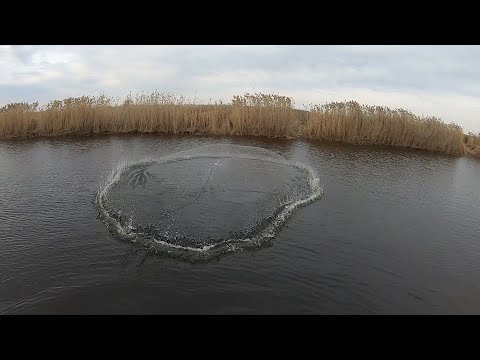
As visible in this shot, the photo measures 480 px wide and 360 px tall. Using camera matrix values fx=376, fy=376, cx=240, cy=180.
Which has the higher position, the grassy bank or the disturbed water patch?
the grassy bank

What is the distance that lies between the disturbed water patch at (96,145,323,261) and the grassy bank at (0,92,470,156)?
23.9 feet

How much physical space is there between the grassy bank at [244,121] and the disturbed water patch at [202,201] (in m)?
7.30

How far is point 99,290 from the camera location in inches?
188

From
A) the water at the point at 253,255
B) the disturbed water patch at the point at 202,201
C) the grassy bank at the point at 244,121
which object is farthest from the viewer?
the grassy bank at the point at 244,121

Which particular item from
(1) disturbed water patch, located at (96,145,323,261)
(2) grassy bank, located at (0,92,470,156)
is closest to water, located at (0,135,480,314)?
(1) disturbed water patch, located at (96,145,323,261)

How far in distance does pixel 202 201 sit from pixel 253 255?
218 cm

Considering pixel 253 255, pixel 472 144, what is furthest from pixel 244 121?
pixel 253 255

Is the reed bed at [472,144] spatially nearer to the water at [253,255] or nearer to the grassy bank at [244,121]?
the grassy bank at [244,121]

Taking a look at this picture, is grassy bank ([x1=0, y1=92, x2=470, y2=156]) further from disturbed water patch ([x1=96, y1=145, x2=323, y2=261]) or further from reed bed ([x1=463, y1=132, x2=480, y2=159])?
disturbed water patch ([x1=96, y1=145, x2=323, y2=261])

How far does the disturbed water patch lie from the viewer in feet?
20.3

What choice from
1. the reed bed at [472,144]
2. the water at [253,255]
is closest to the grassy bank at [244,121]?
the reed bed at [472,144]

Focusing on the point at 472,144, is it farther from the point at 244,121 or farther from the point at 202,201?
the point at 202,201

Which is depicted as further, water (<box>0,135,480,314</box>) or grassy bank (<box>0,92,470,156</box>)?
grassy bank (<box>0,92,470,156</box>)

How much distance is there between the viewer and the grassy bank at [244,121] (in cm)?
1702
